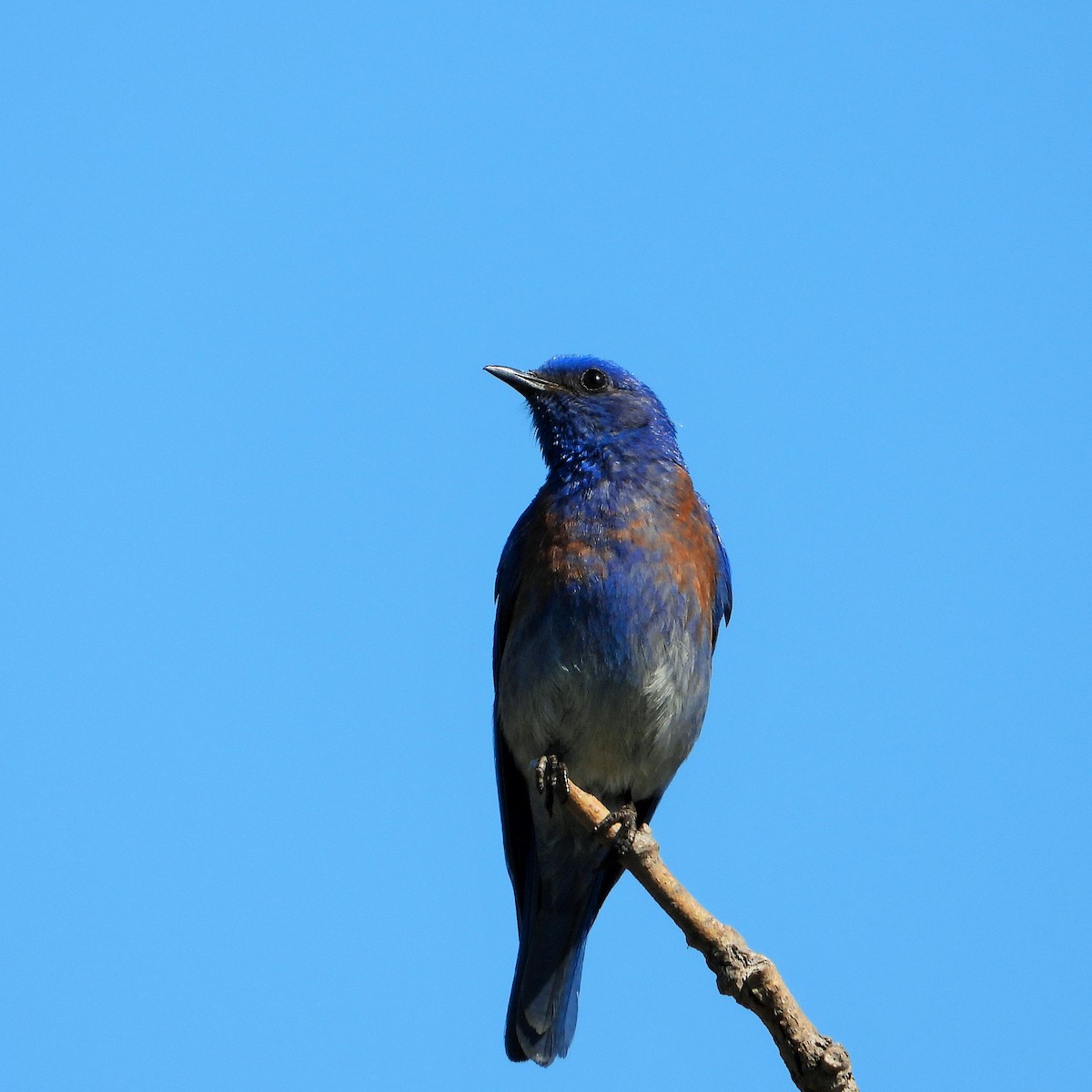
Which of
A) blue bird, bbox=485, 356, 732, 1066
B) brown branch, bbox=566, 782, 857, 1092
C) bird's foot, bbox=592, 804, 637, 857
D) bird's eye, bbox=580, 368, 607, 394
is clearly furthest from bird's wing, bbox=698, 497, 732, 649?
brown branch, bbox=566, 782, 857, 1092

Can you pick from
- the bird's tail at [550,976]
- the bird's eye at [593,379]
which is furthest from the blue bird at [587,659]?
the bird's eye at [593,379]

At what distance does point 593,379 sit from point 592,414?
1.09ft

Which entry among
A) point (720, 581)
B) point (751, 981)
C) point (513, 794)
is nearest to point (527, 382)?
point (720, 581)

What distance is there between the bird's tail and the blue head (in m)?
2.51

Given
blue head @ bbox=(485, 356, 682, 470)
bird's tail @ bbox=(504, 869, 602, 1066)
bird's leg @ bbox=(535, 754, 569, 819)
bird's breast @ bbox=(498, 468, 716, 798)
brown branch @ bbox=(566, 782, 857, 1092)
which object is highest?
blue head @ bbox=(485, 356, 682, 470)

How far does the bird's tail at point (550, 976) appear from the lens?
8.09m

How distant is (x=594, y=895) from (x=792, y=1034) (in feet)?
10.8

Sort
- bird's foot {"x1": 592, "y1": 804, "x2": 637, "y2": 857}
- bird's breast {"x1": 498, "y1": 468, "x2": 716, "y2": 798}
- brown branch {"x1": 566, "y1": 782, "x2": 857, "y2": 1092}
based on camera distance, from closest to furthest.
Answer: brown branch {"x1": 566, "y1": 782, "x2": 857, "y2": 1092}, bird's foot {"x1": 592, "y1": 804, "x2": 637, "y2": 857}, bird's breast {"x1": 498, "y1": 468, "x2": 716, "y2": 798}

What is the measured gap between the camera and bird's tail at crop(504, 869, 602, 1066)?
26.6 ft

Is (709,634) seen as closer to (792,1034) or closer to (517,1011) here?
(517,1011)

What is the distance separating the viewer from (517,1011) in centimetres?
812

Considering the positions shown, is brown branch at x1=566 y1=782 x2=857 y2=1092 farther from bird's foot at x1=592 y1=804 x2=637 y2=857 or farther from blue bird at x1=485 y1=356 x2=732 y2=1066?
blue bird at x1=485 y1=356 x2=732 y2=1066

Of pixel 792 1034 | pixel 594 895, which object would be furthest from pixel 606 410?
pixel 792 1034

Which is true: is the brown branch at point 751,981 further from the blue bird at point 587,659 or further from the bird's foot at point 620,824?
the blue bird at point 587,659
